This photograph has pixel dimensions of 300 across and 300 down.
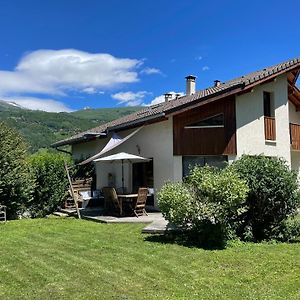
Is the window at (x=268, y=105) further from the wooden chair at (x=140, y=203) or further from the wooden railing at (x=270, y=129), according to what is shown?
the wooden chair at (x=140, y=203)

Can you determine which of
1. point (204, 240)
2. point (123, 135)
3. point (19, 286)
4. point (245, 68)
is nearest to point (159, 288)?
point (19, 286)

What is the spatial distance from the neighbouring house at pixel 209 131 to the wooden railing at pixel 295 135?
0.11 metres

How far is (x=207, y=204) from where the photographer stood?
12.0 m

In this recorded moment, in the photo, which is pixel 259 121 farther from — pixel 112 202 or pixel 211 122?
pixel 112 202

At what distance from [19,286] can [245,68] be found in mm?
27273

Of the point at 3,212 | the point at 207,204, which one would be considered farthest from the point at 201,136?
the point at 3,212

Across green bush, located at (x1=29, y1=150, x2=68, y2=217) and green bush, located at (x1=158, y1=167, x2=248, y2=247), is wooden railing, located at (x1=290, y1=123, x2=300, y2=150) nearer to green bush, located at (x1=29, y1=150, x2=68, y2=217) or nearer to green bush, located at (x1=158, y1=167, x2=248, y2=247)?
green bush, located at (x1=158, y1=167, x2=248, y2=247)

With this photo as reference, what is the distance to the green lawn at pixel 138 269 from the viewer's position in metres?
7.43

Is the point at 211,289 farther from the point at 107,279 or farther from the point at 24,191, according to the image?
the point at 24,191

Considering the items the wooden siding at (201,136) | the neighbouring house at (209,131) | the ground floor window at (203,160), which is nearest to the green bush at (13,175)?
the neighbouring house at (209,131)

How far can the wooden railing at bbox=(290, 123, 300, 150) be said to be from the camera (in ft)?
83.0

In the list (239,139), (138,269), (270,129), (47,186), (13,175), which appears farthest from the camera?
(270,129)

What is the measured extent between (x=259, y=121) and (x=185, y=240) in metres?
12.5

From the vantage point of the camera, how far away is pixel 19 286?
7738 millimetres
